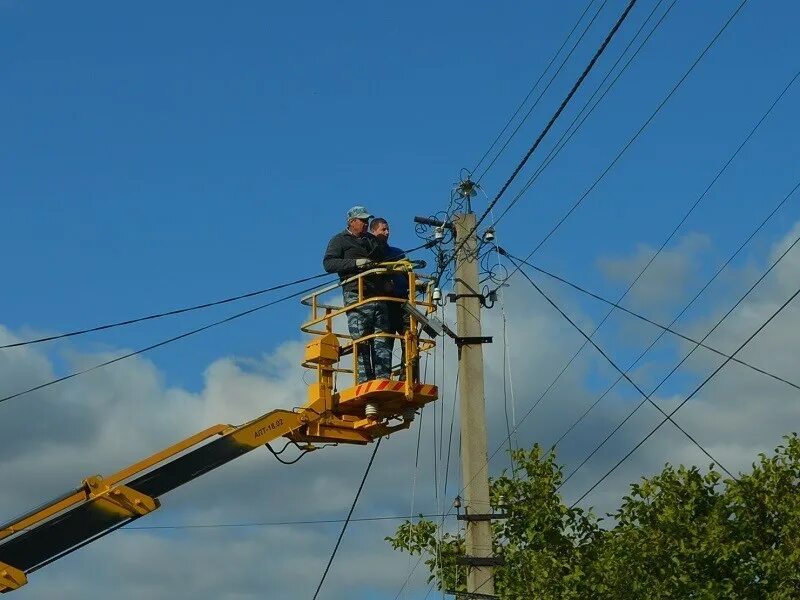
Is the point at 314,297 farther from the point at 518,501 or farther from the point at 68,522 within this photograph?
the point at 518,501

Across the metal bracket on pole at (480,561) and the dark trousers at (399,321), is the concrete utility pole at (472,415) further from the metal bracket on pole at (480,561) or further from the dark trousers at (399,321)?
the dark trousers at (399,321)

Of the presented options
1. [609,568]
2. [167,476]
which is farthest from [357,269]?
[609,568]

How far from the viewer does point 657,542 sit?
21750 millimetres

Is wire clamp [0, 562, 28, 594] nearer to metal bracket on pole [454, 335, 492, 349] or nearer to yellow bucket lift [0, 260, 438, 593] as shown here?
yellow bucket lift [0, 260, 438, 593]

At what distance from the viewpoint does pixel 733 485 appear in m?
22.4

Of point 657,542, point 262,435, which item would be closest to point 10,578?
point 262,435

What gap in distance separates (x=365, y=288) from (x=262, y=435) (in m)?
2.05

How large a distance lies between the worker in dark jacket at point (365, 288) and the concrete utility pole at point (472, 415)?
4.20 ft

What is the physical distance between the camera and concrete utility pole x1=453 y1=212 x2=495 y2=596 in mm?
16766

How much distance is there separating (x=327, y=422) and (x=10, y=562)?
→ 4.01m

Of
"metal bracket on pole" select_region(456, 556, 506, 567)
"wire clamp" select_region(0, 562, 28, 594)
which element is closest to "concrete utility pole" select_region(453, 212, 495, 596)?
"metal bracket on pole" select_region(456, 556, 506, 567)

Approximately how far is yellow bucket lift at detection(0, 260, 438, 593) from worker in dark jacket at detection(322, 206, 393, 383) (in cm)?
14

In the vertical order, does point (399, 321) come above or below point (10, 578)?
above

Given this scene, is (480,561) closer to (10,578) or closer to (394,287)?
(394,287)
